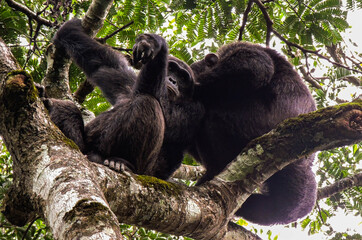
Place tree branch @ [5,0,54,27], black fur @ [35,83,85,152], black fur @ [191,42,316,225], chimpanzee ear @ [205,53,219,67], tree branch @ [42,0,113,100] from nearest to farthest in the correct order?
black fur @ [35,83,85,152] → tree branch @ [5,0,54,27] → tree branch @ [42,0,113,100] → black fur @ [191,42,316,225] → chimpanzee ear @ [205,53,219,67]

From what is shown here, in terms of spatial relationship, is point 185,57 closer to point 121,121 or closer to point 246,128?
point 246,128

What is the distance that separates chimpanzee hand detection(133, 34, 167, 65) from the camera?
4.07 metres

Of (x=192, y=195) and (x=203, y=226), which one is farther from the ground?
(x=192, y=195)

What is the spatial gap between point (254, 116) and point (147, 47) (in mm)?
1966

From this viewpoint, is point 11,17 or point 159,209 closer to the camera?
point 159,209

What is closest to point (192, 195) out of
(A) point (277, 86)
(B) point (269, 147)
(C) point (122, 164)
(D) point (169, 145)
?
(C) point (122, 164)

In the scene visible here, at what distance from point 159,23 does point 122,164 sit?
2.77m

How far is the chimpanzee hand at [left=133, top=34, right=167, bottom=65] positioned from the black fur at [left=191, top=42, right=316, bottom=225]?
139cm

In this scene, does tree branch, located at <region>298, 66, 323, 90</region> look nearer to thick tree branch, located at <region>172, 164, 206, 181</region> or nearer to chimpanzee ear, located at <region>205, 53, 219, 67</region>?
chimpanzee ear, located at <region>205, 53, 219, 67</region>

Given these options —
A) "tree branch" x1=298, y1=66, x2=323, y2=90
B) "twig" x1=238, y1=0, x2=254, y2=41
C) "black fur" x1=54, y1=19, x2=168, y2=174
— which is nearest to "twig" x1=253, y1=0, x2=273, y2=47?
"twig" x1=238, y1=0, x2=254, y2=41

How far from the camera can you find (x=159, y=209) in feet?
10.7

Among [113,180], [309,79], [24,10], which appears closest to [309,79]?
[309,79]

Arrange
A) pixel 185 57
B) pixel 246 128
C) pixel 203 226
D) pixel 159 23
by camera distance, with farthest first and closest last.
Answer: pixel 185 57, pixel 159 23, pixel 246 128, pixel 203 226

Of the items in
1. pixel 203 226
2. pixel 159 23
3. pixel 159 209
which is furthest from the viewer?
pixel 159 23
